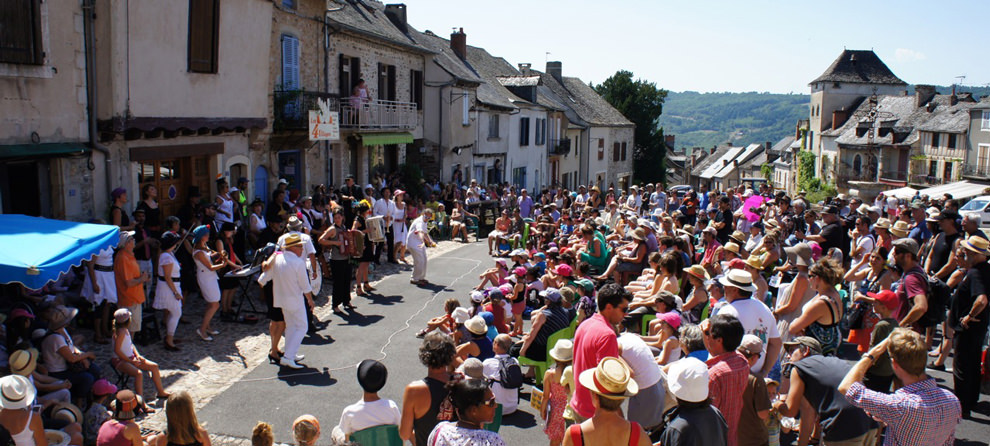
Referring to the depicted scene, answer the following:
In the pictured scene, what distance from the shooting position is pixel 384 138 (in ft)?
72.2

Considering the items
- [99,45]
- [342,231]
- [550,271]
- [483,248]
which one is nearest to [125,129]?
[99,45]

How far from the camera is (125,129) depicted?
11258 millimetres

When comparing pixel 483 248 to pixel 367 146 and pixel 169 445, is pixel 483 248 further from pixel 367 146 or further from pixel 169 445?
pixel 169 445

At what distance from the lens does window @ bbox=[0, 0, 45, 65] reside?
9.49 metres

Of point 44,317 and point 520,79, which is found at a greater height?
point 520,79

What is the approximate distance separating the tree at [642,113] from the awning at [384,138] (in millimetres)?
35061

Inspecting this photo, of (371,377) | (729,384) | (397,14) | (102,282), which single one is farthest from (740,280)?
(397,14)

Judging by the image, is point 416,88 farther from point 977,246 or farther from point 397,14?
point 977,246

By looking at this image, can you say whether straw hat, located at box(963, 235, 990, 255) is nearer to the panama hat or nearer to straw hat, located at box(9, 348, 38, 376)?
the panama hat

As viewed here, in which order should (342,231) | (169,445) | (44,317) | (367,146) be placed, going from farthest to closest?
(367,146)
(342,231)
(44,317)
(169,445)

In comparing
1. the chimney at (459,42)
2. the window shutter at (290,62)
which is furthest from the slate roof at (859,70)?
the window shutter at (290,62)

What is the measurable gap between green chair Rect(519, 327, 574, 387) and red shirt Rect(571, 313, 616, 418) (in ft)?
7.04

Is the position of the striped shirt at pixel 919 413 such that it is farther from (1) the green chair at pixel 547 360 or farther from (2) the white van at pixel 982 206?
(2) the white van at pixel 982 206

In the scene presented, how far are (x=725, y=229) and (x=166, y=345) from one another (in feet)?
35.0
